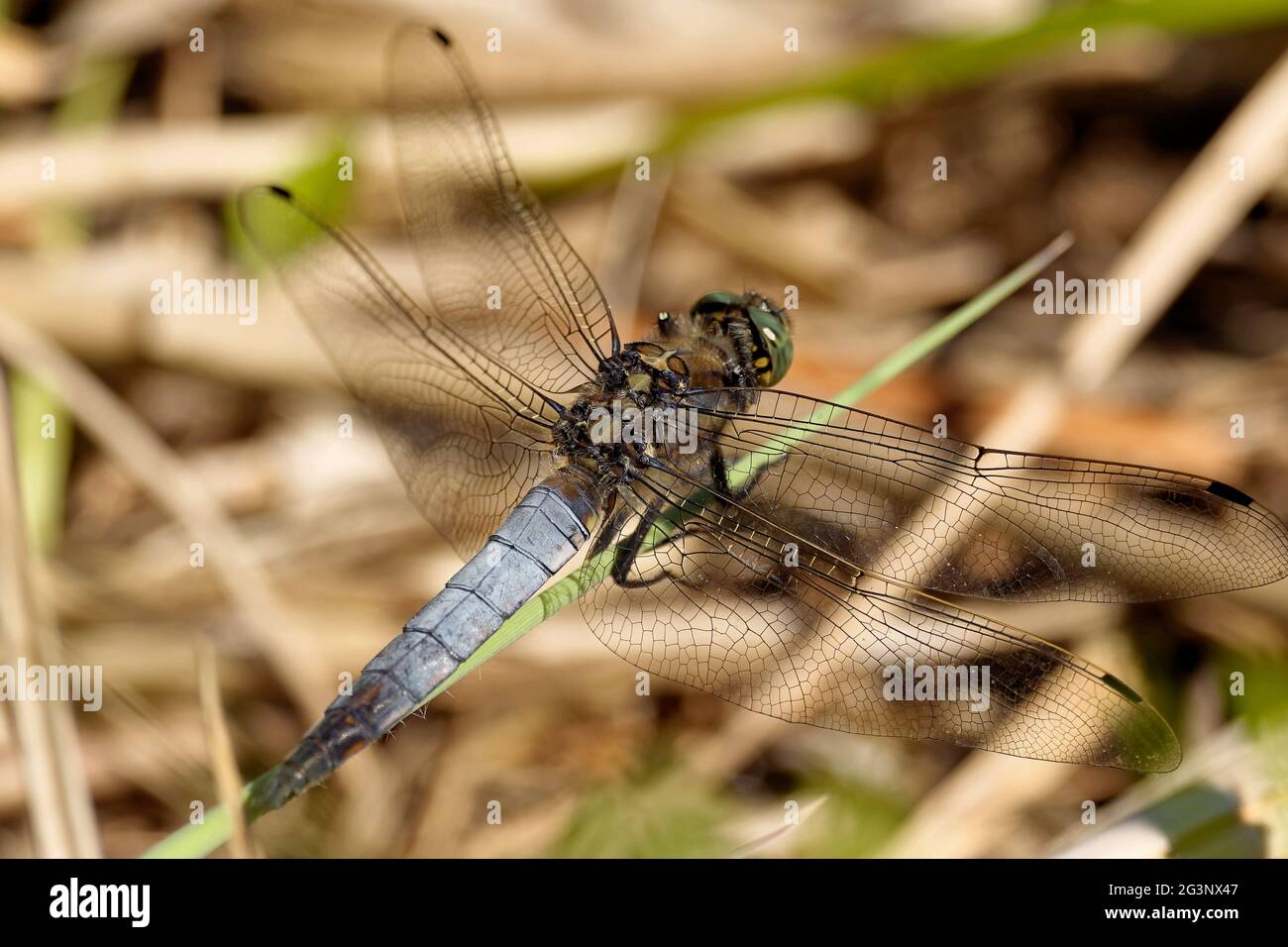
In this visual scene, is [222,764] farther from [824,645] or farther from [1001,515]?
[1001,515]

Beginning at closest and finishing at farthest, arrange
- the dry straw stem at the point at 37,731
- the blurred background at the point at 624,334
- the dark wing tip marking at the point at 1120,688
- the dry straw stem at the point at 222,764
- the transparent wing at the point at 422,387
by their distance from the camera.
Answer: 1. the dry straw stem at the point at 222,764
2. the dark wing tip marking at the point at 1120,688
3. the dry straw stem at the point at 37,731
4. the transparent wing at the point at 422,387
5. the blurred background at the point at 624,334

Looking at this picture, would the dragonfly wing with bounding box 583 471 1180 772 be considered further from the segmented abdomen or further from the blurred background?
the blurred background

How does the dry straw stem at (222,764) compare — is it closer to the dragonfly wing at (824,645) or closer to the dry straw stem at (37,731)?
the dry straw stem at (37,731)

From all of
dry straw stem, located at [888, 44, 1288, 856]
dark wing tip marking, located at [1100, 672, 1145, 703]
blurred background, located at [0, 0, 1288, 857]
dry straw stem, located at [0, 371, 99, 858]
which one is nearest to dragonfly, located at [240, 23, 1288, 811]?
dark wing tip marking, located at [1100, 672, 1145, 703]

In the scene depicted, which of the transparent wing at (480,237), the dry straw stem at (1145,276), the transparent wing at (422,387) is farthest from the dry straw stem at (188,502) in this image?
the dry straw stem at (1145,276)

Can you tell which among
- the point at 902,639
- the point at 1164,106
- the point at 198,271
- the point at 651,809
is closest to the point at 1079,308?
the point at 1164,106

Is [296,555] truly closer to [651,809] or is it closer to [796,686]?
[651,809]
